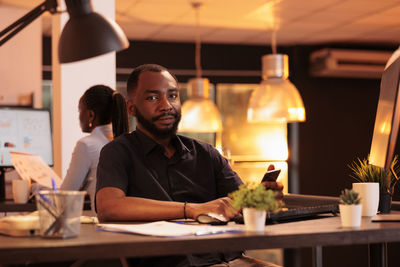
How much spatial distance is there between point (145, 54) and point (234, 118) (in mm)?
1489

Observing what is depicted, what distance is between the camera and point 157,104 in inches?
94.7

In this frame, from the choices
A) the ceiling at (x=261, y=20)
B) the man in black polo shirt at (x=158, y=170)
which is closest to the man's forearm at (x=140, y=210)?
the man in black polo shirt at (x=158, y=170)

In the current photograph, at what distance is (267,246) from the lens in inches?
62.7

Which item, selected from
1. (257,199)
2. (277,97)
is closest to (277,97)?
(277,97)

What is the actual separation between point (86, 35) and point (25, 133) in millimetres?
2673

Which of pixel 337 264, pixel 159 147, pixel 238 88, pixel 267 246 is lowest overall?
pixel 337 264

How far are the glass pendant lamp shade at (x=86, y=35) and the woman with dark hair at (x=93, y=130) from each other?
4.66 ft

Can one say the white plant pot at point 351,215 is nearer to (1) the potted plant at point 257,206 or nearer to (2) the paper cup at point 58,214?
(1) the potted plant at point 257,206

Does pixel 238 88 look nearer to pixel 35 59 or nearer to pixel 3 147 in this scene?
pixel 35 59

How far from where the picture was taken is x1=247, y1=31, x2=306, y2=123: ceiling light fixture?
5.32 metres

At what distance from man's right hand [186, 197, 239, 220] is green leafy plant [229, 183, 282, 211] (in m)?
0.32

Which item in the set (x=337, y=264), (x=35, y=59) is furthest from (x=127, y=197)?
(x=35, y=59)

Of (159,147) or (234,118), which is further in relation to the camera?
(234,118)

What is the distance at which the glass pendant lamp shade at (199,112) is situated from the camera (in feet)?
19.4
